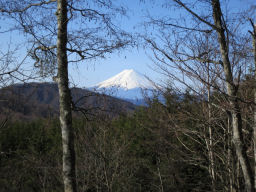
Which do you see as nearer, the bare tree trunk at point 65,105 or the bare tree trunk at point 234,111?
the bare tree trunk at point 234,111

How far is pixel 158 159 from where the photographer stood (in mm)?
17203

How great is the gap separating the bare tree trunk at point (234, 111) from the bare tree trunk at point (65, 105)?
2372 millimetres

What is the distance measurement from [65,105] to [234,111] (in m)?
2.55

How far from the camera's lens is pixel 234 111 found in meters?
2.92

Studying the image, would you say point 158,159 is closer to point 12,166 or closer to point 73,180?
point 12,166

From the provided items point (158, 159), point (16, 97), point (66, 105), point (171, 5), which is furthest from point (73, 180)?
point (158, 159)

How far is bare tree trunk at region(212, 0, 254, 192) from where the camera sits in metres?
3.02

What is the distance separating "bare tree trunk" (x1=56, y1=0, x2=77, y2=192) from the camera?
4055 mm

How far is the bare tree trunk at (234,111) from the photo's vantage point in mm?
3023

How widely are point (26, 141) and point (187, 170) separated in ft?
53.2

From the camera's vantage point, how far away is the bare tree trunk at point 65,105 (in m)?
4.05

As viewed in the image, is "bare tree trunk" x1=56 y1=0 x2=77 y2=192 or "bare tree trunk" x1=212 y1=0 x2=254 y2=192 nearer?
"bare tree trunk" x1=212 y1=0 x2=254 y2=192

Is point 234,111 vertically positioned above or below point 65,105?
below

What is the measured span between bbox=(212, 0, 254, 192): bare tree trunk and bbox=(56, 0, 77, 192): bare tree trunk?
237 centimetres
